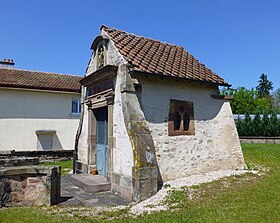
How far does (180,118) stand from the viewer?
8945 millimetres

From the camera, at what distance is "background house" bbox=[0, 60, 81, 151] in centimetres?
1574

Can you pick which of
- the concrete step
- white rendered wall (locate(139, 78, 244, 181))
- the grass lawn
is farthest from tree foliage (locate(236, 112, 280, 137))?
the concrete step

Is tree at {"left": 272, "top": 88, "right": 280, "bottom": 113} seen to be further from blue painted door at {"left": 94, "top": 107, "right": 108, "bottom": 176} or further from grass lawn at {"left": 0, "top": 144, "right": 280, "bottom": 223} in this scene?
blue painted door at {"left": 94, "top": 107, "right": 108, "bottom": 176}

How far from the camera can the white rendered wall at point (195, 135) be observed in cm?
816

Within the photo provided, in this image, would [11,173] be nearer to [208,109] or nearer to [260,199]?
[260,199]

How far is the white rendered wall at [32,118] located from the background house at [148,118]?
259 inches

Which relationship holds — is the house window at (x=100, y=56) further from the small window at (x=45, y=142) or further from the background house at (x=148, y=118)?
the small window at (x=45, y=142)

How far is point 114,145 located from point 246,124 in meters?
19.0

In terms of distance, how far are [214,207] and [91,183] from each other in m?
3.96

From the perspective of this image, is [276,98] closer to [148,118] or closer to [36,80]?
[36,80]

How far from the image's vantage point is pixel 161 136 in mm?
8211

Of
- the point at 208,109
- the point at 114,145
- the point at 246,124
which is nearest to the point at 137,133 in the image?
the point at 114,145

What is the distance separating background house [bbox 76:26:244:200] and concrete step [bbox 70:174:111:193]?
0.75 feet

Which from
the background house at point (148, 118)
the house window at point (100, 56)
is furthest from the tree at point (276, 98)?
the house window at point (100, 56)
